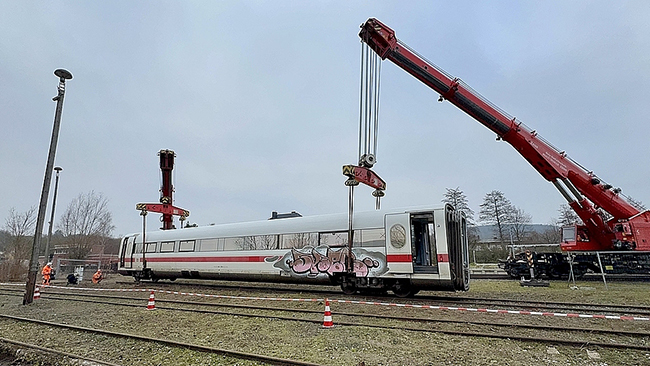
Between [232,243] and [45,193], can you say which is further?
[232,243]

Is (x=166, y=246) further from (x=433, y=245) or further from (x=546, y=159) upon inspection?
(x=546, y=159)

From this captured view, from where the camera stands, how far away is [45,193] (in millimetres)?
12039

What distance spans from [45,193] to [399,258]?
12355mm

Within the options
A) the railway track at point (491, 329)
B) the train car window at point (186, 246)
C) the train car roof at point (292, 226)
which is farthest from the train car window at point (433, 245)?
the train car window at point (186, 246)

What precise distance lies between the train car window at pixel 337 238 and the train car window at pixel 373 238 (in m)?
0.15

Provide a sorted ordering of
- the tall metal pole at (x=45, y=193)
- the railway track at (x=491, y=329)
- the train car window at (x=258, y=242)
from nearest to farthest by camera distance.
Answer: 1. the railway track at (x=491, y=329)
2. the tall metal pole at (x=45, y=193)
3. the train car window at (x=258, y=242)

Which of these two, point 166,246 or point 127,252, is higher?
point 166,246

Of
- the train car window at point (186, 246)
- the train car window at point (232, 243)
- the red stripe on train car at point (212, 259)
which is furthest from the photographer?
the train car window at point (186, 246)

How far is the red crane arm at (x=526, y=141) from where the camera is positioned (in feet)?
43.6

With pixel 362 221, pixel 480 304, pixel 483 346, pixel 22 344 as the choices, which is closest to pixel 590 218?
pixel 480 304

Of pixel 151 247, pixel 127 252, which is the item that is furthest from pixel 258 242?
Result: pixel 127 252

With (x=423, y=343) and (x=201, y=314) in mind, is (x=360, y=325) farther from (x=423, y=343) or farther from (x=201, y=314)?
(x=201, y=314)

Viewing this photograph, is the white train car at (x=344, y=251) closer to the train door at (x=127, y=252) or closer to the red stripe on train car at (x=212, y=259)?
the red stripe on train car at (x=212, y=259)

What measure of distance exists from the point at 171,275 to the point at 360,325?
532 inches
